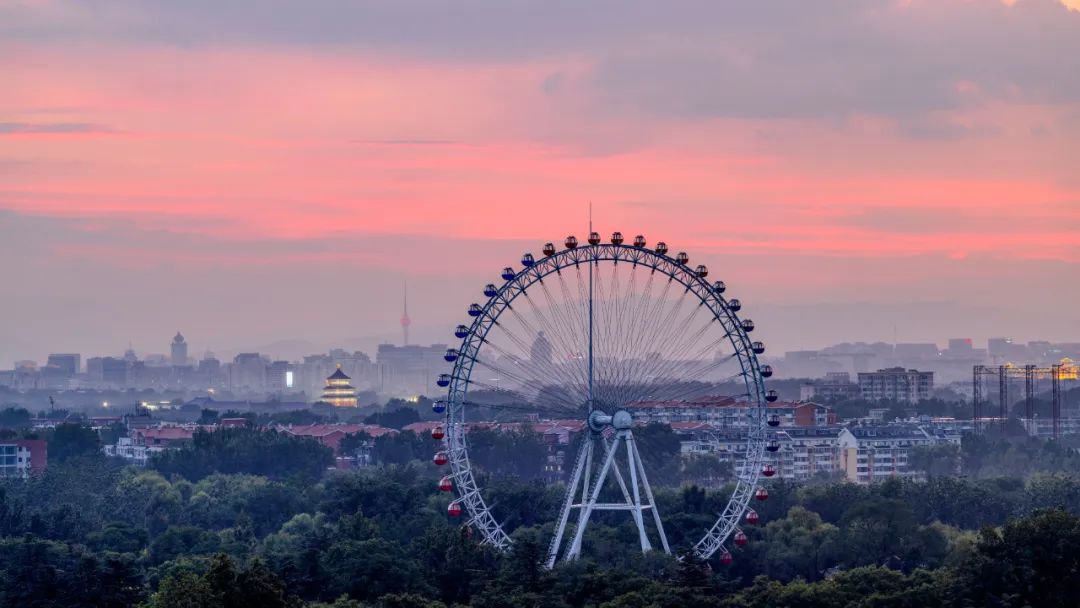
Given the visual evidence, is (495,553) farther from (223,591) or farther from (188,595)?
(188,595)

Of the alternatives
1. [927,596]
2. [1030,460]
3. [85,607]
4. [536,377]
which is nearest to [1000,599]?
[927,596]

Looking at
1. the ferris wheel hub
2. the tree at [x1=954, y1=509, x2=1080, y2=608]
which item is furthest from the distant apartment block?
the tree at [x1=954, y1=509, x2=1080, y2=608]

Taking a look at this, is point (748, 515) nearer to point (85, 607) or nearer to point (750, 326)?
point (750, 326)

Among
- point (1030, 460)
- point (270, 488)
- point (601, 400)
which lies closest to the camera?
point (601, 400)

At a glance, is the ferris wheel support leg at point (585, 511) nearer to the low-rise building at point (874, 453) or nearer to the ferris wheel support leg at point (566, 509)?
the ferris wheel support leg at point (566, 509)

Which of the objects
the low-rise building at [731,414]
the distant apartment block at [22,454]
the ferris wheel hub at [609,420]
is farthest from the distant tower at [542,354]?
the distant apartment block at [22,454]

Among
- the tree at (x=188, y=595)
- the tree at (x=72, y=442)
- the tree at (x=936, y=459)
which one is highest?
the tree at (x=72, y=442)

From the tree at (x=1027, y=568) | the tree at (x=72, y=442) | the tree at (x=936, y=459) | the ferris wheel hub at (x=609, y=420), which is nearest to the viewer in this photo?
the tree at (x=1027, y=568)
